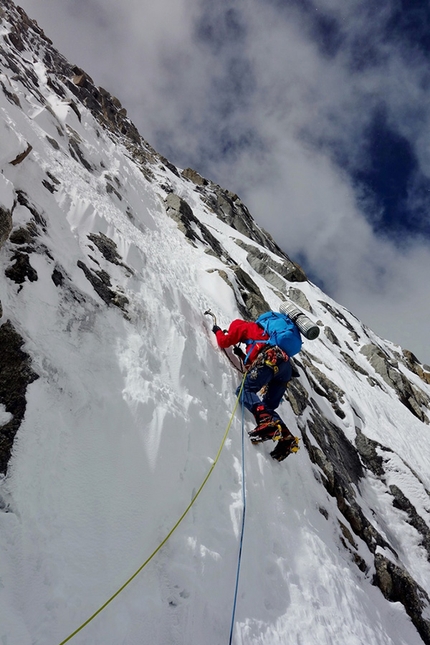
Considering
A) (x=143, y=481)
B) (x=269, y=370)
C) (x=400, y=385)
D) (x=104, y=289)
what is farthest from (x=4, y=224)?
(x=400, y=385)

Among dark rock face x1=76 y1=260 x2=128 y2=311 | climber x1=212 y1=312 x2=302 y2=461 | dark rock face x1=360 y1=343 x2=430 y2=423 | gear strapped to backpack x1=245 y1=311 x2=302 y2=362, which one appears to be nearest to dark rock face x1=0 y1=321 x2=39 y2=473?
dark rock face x1=76 y1=260 x2=128 y2=311

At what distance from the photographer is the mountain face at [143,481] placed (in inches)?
122

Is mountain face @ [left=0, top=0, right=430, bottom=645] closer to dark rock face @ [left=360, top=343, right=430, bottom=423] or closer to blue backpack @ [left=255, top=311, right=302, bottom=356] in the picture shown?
blue backpack @ [left=255, top=311, right=302, bottom=356]

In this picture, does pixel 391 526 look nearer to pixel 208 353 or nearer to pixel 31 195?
pixel 208 353

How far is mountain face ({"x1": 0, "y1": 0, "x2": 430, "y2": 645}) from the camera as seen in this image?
3090 mm

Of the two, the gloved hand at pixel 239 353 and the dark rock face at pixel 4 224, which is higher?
the gloved hand at pixel 239 353

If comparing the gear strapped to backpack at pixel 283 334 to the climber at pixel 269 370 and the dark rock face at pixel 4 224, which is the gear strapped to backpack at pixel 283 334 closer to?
the climber at pixel 269 370

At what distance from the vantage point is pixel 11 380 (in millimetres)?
3545

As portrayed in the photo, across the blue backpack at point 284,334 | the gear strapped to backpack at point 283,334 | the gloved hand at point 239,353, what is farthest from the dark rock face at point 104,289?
the blue backpack at point 284,334

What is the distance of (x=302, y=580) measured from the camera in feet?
15.3

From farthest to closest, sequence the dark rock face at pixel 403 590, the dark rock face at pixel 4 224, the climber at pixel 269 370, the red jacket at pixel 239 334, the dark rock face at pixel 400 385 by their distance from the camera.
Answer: the dark rock face at pixel 400 385 → the red jacket at pixel 239 334 → the dark rock face at pixel 403 590 → the climber at pixel 269 370 → the dark rock face at pixel 4 224

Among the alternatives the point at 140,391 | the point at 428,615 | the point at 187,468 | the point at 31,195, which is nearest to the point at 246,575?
the point at 187,468

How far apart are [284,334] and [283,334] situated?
19 mm

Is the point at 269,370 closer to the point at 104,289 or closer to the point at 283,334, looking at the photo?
the point at 283,334
